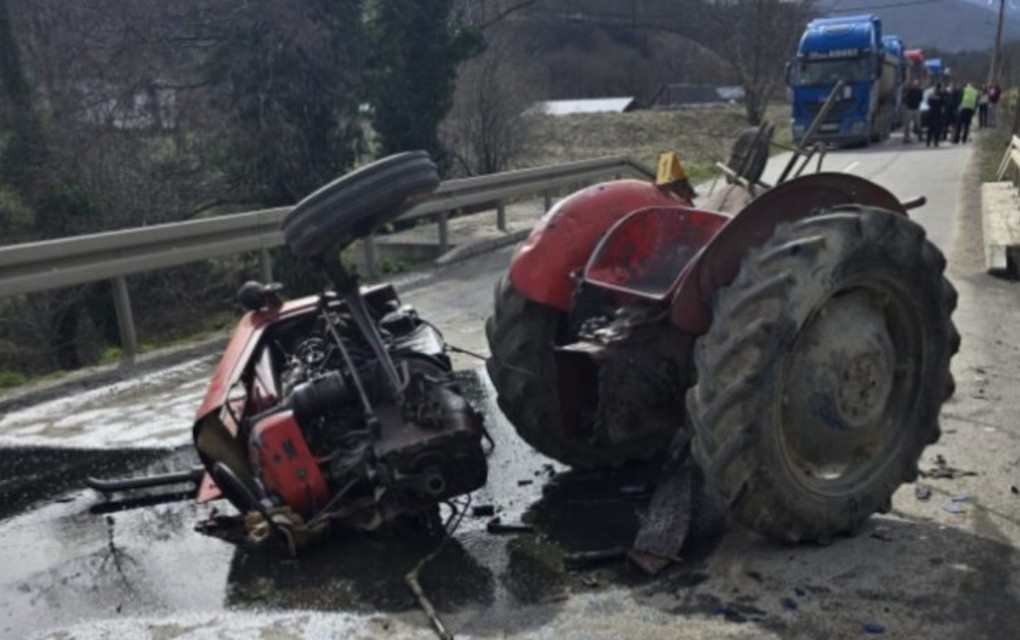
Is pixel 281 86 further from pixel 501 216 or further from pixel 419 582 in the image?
pixel 419 582

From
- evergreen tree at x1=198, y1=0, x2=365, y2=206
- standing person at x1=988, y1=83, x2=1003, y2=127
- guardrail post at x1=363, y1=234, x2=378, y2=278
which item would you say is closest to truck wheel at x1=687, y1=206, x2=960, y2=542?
guardrail post at x1=363, y1=234, x2=378, y2=278

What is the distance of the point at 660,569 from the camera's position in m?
3.86

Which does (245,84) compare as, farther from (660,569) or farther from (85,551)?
(660,569)

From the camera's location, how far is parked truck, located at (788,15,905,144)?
94.7ft

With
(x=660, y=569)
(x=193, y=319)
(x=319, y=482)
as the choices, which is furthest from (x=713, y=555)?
(x=193, y=319)

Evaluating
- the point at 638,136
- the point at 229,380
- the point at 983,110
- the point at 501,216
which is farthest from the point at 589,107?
the point at 229,380

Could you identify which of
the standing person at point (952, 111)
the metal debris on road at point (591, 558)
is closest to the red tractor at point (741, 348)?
the metal debris on road at point (591, 558)

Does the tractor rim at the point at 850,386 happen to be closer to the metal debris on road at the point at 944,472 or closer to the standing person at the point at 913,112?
the metal debris on road at the point at 944,472

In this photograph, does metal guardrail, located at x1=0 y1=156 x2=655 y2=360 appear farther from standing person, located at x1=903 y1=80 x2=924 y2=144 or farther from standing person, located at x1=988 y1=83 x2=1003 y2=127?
standing person, located at x1=988 y1=83 x2=1003 y2=127

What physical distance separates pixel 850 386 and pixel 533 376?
1497mm

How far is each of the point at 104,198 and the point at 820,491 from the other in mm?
12987

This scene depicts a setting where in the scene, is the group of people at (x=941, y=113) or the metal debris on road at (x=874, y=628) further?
the group of people at (x=941, y=113)

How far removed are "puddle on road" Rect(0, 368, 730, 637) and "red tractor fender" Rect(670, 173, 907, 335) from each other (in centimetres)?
100

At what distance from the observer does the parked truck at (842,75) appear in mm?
28875
